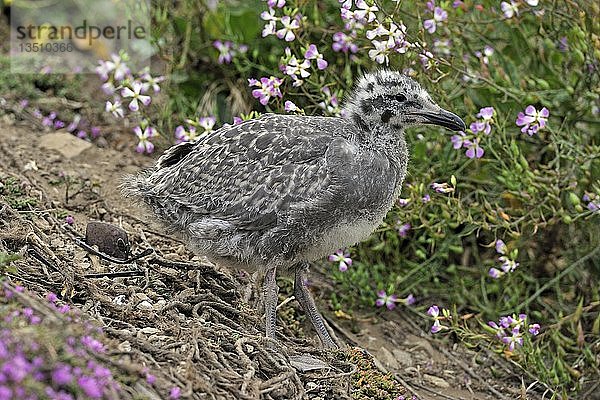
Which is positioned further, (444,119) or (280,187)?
(444,119)

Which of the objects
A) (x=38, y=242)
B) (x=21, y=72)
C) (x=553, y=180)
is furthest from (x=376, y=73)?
(x=21, y=72)

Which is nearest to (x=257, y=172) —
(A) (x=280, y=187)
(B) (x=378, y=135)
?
(A) (x=280, y=187)

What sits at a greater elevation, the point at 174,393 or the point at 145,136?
the point at 174,393

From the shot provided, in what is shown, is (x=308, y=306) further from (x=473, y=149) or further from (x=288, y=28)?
(x=288, y=28)

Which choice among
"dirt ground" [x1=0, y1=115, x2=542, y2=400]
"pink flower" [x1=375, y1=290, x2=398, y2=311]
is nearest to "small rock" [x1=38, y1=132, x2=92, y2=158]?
"dirt ground" [x1=0, y1=115, x2=542, y2=400]

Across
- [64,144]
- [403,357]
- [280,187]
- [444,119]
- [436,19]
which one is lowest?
[403,357]

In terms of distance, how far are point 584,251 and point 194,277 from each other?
2706 mm

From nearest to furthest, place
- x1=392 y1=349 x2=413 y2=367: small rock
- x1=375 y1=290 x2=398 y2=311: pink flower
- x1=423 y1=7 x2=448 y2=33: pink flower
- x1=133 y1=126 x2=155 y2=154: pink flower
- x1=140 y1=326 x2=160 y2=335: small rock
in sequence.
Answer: x1=140 y1=326 x2=160 y2=335: small rock → x1=423 y1=7 x2=448 y2=33: pink flower → x1=392 y1=349 x2=413 y2=367: small rock → x1=375 y1=290 x2=398 y2=311: pink flower → x1=133 y1=126 x2=155 y2=154: pink flower

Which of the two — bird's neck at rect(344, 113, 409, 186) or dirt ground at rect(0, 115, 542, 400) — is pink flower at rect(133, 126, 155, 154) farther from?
bird's neck at rect(344, 113, 409, 186)

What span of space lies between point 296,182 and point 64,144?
2.78m

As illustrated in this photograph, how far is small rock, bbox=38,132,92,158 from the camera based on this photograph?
6410 millimetres

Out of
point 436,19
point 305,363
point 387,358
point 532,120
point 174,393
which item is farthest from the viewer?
point 387,358

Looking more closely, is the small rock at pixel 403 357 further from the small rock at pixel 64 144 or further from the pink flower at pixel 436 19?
the small rock at pixel 64 144

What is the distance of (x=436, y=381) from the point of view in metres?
5.34
